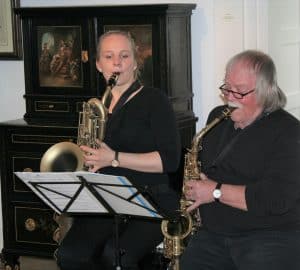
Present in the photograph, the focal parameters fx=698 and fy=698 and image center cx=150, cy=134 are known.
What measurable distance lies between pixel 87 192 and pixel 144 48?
4.55 feet

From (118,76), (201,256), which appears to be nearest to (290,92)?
(118,76)

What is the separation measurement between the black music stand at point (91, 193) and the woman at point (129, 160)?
272mm

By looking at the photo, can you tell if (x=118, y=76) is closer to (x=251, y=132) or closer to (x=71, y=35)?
(x=251, y=132)

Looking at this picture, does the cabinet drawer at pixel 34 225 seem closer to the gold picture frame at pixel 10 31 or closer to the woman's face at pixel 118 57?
the gold picture frame at pixel 10 31

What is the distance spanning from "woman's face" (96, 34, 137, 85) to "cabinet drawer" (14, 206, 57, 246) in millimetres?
1216

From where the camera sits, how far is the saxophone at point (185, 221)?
2.86 meters

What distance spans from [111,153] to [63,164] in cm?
22

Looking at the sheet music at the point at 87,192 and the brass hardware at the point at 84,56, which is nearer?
the sheet music at the point at 87,192

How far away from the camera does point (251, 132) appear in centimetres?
266

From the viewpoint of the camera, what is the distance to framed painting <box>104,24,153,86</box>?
377 centimetres

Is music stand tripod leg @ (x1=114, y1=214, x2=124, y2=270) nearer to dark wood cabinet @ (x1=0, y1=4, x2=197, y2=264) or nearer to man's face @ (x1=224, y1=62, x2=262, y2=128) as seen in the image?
man's face @ (x1=224, y1=62, x2=262, y2=128)

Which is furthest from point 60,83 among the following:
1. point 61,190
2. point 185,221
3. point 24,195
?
point 61,190

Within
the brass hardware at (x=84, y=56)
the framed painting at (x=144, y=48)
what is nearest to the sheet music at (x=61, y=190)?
the framed painting at (x=144, y=48)

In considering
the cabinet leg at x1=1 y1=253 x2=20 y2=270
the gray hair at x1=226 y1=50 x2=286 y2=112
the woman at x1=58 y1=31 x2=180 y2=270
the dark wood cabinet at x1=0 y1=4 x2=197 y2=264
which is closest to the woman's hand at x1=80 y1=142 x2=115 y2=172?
the woman at x1=58 y1=31 x2=180 y2=270
